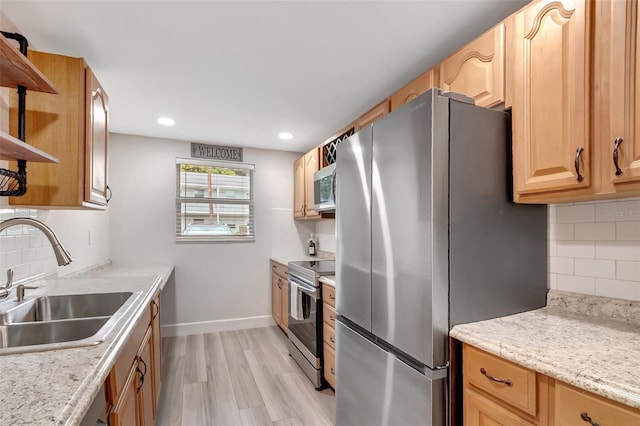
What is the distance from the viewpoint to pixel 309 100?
250 centimetres

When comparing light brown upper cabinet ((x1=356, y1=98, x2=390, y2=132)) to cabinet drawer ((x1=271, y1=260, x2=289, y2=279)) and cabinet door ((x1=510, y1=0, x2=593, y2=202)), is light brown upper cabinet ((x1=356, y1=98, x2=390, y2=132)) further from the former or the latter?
cabinet drawer ((x1=271, y1=260, x2=289, y2=279))

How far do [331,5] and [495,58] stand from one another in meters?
0.79

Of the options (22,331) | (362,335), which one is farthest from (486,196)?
(22,331)

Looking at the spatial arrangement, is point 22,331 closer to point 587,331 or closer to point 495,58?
point 587,331

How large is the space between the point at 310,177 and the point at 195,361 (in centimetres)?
221

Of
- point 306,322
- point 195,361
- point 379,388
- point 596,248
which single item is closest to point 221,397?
point 195,361

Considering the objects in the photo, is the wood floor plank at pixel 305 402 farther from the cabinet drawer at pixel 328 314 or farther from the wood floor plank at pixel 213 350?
the wood floor plank at pixel 213 350

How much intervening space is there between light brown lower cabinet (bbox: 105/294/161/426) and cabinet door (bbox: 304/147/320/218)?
1938 mm

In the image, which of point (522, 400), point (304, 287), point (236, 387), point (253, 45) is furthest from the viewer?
point (304, 287)

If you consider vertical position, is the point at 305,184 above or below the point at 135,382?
above

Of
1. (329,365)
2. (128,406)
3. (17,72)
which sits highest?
(17,72)

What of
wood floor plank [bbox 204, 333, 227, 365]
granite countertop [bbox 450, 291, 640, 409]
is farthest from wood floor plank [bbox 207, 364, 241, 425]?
granite countertop [bbox 450, 291, 640, 409]

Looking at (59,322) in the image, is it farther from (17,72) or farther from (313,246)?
(313,246)

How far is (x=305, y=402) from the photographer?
7.49ft
